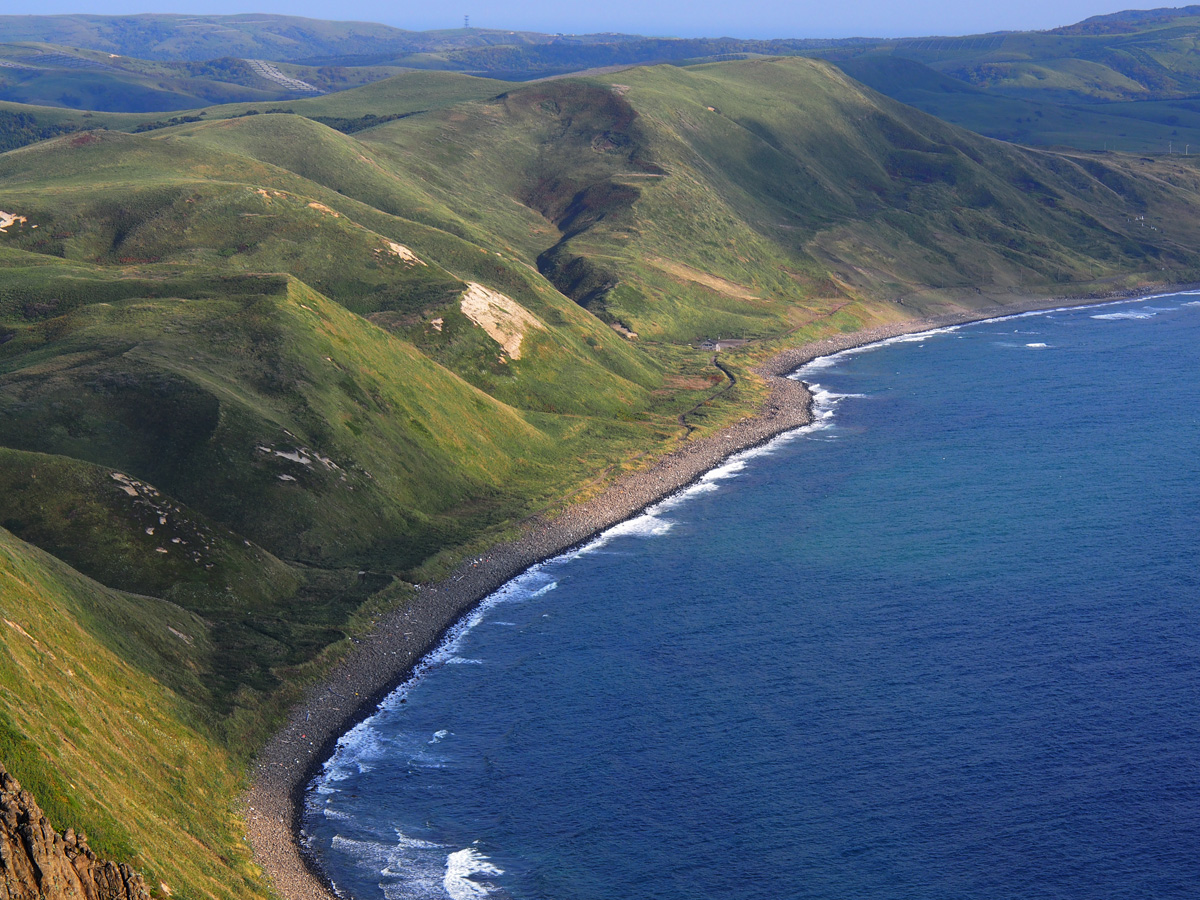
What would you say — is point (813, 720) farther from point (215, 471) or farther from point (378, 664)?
point (215, 471)

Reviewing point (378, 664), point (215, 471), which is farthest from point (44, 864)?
point (215, 471)

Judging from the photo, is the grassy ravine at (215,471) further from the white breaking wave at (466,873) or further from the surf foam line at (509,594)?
the white breaking wave at (466,873)

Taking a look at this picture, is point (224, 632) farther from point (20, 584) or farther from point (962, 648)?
point (962, 648)

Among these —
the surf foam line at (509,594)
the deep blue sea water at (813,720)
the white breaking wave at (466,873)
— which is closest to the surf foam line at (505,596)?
the surf foam line at (509,594)

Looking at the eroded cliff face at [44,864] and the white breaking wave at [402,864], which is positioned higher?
the eroded cliff face at [44,864]

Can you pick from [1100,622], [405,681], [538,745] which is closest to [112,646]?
[405,681]

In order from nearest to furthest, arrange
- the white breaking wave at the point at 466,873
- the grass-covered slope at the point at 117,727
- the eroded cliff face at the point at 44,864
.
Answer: the eroded cliff face at the point at 44,864
the grass-covered slope at the point at 117,727
the white breaking wave at the point at 466,873
